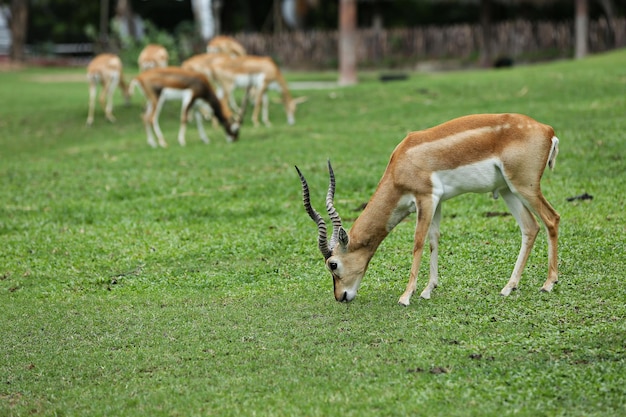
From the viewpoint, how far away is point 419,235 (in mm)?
6250

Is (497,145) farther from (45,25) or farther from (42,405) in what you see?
(45,25)

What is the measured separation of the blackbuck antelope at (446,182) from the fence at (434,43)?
2126cm

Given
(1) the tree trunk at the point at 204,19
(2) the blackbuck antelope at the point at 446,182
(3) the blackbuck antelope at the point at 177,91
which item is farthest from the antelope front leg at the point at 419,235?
(1) the tree trunk at the point at 204,19

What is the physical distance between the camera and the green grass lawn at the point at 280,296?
4.94 metres

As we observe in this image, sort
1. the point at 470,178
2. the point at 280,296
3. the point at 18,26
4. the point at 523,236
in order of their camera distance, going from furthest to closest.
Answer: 1. the point at 18,26
2. the point at 280,296
3. the point at 523,236
4. the point at 470,178

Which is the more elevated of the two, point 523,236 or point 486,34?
point 486,34

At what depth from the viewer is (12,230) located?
949cm

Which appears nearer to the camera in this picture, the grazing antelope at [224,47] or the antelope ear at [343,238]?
the antelope ear at [343,238]

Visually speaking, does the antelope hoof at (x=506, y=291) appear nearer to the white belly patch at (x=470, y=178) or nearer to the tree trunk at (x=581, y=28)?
the white belly patch at (x=470, y=178)

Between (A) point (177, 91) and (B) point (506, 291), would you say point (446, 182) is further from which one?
(A) point (177, 91)

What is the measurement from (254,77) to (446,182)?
11929 mm

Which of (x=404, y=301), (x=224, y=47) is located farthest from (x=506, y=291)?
(x=224, y=47)

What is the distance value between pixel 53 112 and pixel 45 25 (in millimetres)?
26243

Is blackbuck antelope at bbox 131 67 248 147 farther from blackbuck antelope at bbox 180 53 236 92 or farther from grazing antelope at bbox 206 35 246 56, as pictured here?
grazing antelope at bbox 206 35 246 56
